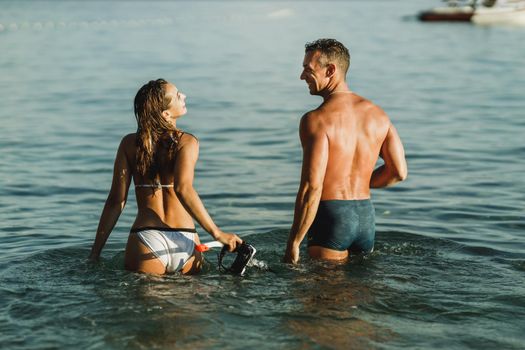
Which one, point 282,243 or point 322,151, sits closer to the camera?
point 322,151

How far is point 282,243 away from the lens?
8852mm

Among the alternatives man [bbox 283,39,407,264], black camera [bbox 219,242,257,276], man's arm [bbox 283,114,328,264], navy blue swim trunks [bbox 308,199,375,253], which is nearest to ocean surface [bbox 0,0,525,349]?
black camera [bbox 219,242,257,276]

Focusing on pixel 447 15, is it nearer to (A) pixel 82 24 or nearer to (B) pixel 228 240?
(A) pixel 82 24

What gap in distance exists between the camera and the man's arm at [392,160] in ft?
22.9

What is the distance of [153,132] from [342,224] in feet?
5.35

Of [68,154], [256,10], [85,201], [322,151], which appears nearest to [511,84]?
[68,154]

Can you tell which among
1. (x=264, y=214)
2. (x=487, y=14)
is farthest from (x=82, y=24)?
(x=264, y=214)

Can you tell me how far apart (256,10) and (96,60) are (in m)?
31.5

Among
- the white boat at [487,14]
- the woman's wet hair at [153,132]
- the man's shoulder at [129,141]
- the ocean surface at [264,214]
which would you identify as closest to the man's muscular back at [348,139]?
the ocean surface at [264,214]

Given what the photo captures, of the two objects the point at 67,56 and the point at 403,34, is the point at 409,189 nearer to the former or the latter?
the point at 67,56

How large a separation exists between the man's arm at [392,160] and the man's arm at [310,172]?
59cm

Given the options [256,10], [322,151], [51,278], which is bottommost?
[51,278]

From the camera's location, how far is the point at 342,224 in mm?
6910

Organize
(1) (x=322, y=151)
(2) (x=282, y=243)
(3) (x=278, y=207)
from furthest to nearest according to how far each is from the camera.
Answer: (3) (x=278, y=207), (2) (x=282, y=243), (1) (x=322, y=151)
